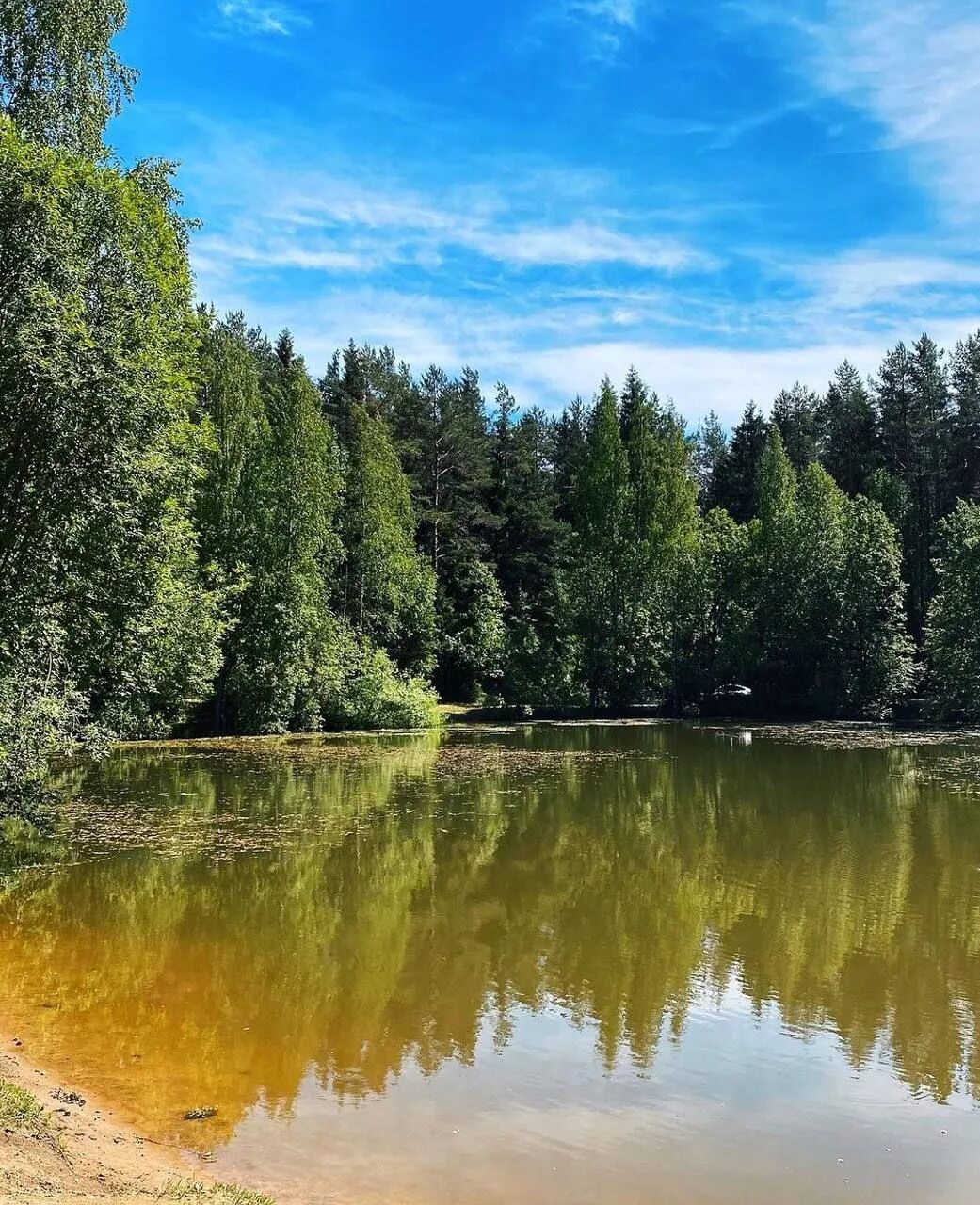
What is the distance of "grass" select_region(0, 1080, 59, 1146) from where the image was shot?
15.6 feet

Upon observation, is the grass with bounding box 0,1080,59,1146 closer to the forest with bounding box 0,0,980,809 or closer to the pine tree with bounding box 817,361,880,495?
the forest with bounding box 0,0,980,809

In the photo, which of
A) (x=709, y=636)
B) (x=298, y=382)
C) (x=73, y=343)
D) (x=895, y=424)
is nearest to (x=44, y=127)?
(x=73, y=343)

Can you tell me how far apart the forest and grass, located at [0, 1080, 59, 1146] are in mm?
6940

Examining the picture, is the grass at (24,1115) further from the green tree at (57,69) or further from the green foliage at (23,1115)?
the green tree at (57,69)

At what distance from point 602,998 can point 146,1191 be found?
14.8ft

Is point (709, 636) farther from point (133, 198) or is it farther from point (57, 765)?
point (133, 198)

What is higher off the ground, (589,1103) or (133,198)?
(133,198)

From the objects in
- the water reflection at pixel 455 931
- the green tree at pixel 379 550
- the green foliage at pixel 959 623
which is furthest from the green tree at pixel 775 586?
the water reflection at pixel 455 931

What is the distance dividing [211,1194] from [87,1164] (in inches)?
26.8

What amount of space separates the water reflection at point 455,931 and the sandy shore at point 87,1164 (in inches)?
14.0

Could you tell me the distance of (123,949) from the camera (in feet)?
Result: 30.5

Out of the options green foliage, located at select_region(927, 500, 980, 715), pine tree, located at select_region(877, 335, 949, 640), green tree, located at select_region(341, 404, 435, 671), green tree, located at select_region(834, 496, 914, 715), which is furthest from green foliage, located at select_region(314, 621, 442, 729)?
pine tree, located at select_region(877, 335, 949, 640)

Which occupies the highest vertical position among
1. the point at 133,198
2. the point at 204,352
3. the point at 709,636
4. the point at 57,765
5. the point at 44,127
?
the point at 204,352

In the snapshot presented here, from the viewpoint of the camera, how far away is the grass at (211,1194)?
14.4 feet
